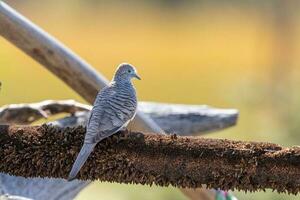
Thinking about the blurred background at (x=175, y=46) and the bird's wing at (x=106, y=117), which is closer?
the bird's wing at (x=106, y=117)

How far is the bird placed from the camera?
2.95 metres

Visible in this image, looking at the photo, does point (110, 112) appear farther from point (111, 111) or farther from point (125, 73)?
point (125, 73)

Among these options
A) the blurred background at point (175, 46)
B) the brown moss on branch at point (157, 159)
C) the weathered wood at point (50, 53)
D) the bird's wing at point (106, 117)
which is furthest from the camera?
the blurred background at point (175, 46)

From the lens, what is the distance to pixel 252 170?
289 centimetres

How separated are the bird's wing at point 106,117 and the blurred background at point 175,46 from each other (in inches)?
209

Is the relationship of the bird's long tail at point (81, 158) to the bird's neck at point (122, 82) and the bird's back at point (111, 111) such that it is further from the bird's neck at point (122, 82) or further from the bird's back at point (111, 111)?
the bird's neck at point (122, 82)

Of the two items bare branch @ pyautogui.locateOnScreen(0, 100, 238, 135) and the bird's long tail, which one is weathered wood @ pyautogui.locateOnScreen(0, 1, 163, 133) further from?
the bird's long tail

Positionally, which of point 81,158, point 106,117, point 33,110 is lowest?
point 81,158

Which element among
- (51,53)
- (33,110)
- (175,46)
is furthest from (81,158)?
(175,46)

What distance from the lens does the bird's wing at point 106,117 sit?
299cm

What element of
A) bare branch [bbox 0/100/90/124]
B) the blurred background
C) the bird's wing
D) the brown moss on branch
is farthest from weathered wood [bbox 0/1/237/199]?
the blurred background

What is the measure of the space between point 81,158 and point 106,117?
0.78 ft

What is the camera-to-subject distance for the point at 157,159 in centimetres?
294

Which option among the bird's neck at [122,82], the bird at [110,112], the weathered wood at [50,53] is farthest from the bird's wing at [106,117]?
the weathered wood at [50,53]
